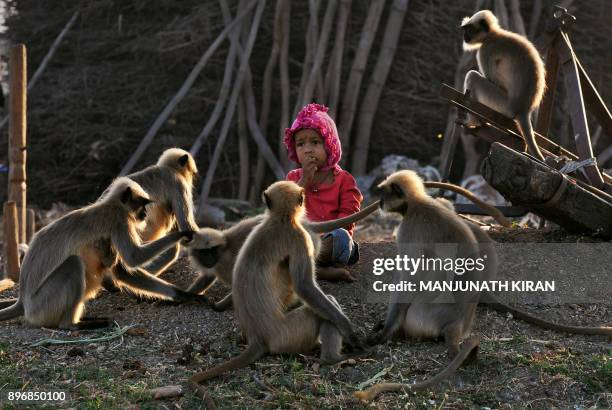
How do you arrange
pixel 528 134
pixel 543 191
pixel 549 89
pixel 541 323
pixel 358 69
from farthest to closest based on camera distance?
pixel 358 69
pixel 549 89
pixel 528 134
pixel 543 191
pixel 541 323

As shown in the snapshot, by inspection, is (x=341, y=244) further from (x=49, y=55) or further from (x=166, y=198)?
(x=49, y=55)

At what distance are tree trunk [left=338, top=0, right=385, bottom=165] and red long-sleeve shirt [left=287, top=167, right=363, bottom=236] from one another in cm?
556

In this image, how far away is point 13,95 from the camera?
7008 millimetres

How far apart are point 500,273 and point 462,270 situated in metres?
1.20

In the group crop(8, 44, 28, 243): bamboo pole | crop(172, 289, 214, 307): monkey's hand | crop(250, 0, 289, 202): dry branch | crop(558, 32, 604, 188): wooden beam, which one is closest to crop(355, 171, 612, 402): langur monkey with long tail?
crop(172, 289, 214, 307): monkey's hand

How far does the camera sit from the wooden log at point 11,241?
22.5 feet

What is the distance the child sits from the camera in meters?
5.88

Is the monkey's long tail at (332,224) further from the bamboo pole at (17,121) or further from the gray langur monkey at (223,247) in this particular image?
the bamboo pole at (17,121)

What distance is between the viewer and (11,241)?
6930mm

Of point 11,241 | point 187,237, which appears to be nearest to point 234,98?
point 11,241

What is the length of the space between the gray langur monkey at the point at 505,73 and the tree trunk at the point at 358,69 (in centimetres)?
433

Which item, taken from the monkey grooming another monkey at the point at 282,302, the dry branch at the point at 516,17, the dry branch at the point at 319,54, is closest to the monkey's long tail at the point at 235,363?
the monkey grooming another monkey at the point at 282,302

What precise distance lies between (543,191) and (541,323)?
1045 mm

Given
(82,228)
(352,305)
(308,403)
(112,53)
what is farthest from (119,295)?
(112,53)
